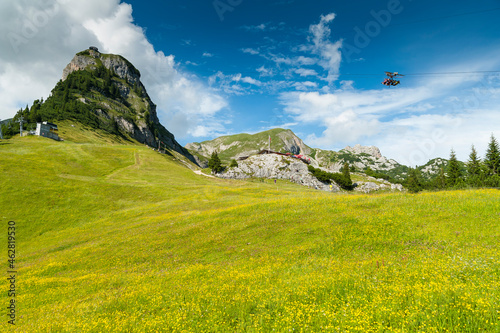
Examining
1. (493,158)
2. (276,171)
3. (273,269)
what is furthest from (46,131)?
(493,158)

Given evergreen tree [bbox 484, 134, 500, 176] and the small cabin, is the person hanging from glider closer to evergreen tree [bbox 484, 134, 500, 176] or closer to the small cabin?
evergreen tree [bbox 484, 134, 500, 176]

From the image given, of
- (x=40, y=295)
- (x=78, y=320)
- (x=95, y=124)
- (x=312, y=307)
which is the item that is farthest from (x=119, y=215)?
(x=95, y=124)

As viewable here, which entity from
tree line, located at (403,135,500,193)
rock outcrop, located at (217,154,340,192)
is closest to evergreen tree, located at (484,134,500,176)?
tree line, located at (403,135,500,193)

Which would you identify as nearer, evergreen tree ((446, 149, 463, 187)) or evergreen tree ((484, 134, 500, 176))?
evergreen tree ((484, 134, 500, 176))

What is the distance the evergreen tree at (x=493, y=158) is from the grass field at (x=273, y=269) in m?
93.0

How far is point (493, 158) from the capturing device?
275ft

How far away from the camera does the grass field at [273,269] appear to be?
23.8 feet

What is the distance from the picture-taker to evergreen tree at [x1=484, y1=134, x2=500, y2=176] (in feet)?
272

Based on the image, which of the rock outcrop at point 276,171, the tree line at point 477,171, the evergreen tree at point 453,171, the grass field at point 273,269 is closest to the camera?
the grass field at point 273,269

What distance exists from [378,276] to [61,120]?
192690mm

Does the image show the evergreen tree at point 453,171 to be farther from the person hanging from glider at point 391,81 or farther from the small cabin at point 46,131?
the small cabin at point 46,131

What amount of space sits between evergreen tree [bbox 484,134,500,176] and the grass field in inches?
3663

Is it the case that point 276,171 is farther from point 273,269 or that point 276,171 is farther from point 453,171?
point 273,269

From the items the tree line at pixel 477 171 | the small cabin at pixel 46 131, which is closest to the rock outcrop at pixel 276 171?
the tree line at pixel 477 171
